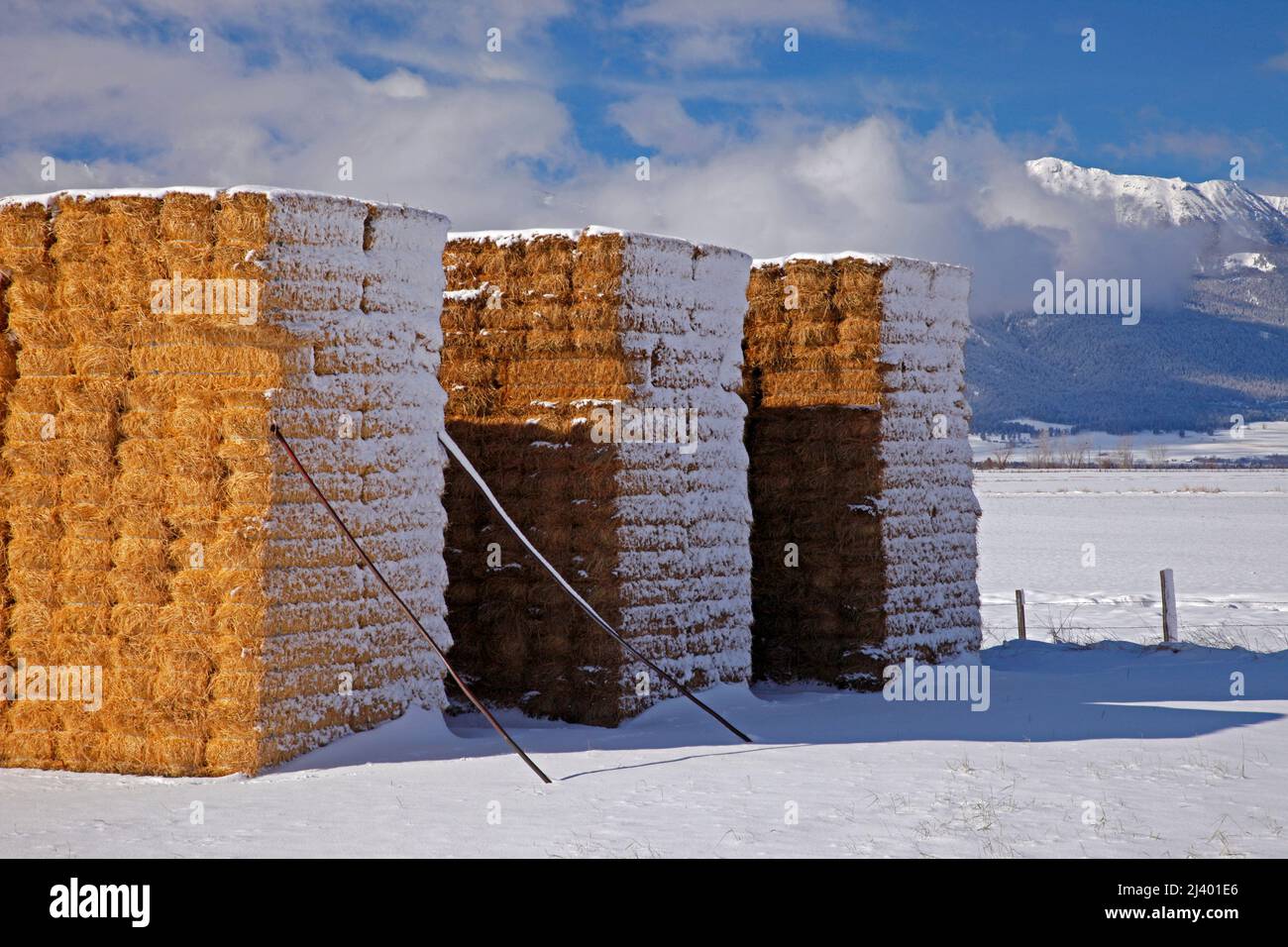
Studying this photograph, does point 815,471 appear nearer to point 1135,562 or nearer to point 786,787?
point 786,787

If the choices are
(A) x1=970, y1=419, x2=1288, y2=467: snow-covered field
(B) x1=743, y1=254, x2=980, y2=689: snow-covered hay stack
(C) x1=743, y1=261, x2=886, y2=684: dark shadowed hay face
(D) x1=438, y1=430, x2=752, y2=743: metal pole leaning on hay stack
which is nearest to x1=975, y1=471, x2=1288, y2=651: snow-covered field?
(B) x1=743, y1=254, x2=980, y2=689: snow-covered hay stack

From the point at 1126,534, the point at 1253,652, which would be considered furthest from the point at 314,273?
the point at 1126,534

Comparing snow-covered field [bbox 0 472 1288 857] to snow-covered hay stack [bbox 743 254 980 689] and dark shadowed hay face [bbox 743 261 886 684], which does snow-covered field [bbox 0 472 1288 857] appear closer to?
dark shadowed hay face [bbox 743 261 886 684]

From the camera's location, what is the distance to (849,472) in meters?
12.8

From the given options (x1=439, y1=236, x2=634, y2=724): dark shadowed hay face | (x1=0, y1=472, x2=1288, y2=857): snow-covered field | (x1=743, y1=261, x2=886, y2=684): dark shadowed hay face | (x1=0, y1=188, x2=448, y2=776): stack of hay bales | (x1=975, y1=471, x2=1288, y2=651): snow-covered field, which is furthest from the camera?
(x1=975, y1=471, x2=1288, y2=651): snow-covered field

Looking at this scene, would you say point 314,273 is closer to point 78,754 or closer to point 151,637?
point 151,637

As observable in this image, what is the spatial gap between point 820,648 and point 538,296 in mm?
4240

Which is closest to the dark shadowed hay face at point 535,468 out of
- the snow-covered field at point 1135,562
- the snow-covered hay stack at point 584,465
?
the snow-covered hay stack at point 584,465

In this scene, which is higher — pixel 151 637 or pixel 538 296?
pixel 538 296

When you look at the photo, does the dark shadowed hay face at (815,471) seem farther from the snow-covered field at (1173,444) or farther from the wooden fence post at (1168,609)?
the snow-covered field at (1173,444)

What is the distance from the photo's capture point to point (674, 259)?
1127 centimetres

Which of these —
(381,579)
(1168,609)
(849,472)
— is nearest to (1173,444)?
(1168,609)

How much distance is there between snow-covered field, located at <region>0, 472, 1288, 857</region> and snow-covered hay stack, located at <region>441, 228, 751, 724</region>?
509 mm

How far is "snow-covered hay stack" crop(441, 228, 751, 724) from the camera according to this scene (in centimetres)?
1073
